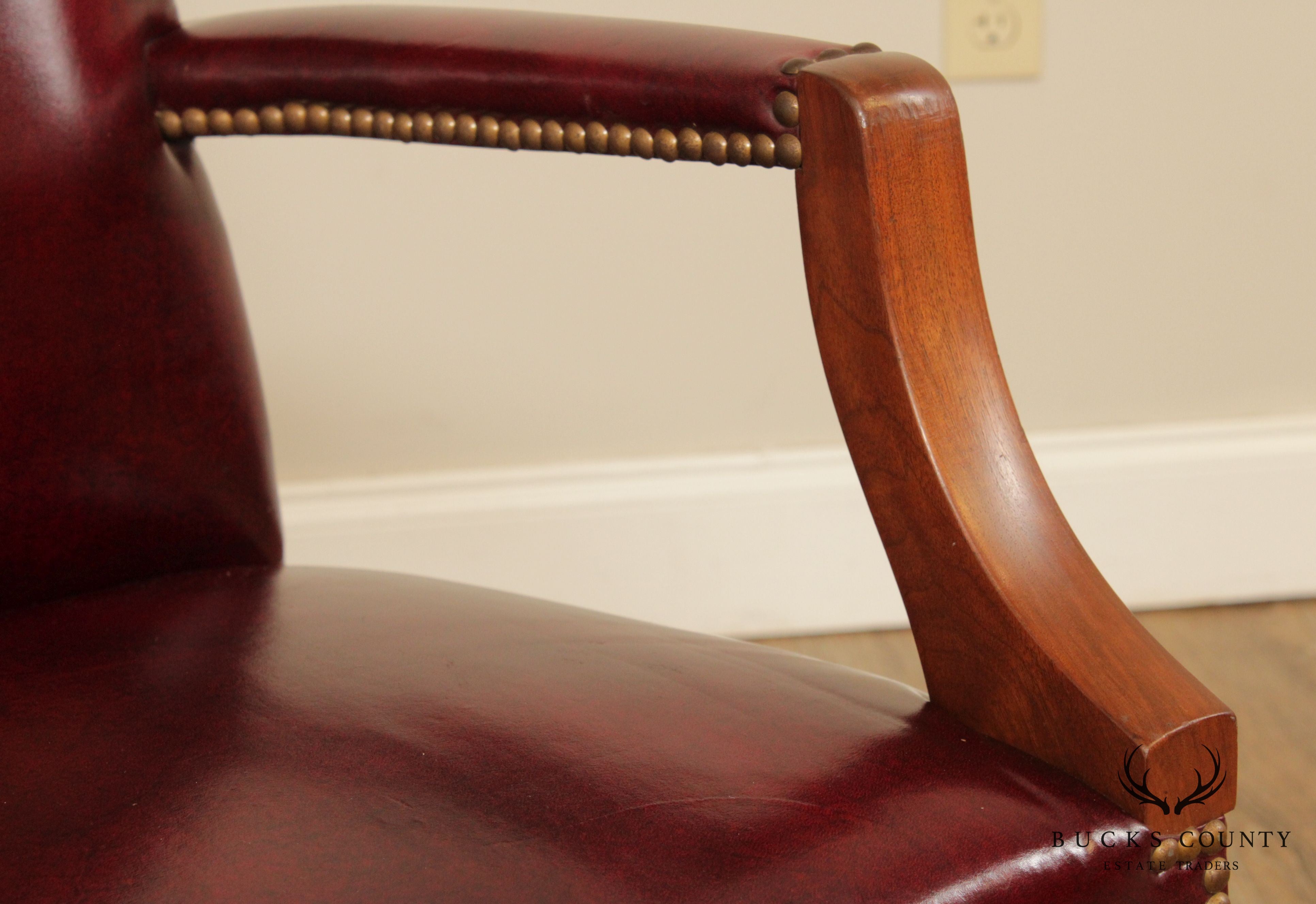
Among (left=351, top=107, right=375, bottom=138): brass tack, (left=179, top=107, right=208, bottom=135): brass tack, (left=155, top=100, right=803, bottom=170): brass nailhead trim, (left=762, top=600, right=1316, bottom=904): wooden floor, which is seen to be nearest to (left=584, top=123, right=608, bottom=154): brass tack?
(left=155, top=100, right=803, bottom=170): brass nailhead trim

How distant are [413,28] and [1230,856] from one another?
816 millimetres

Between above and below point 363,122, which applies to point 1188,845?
below

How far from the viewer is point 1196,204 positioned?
1.27 metres

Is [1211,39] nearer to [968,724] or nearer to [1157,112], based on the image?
[1157,112]

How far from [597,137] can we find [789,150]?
81 mm

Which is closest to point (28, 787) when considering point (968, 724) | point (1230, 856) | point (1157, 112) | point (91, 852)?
point (91, 852)

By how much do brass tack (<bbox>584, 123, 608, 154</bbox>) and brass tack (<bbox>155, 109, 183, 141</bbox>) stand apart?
24cm

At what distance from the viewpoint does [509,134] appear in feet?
1.56

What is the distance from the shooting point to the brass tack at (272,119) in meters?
0.54

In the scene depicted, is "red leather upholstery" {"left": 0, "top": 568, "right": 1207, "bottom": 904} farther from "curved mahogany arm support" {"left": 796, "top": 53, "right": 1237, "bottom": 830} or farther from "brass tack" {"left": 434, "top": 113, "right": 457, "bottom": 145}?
"brass tack" {"left": 434, "top": 113, "right": 457, "bottom": 145}

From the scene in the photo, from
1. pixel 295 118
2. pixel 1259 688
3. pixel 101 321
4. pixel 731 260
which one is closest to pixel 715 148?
pixel 295 118

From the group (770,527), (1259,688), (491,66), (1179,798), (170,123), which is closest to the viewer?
(1179,798)

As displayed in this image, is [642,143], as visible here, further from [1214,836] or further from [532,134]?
[1214,836]

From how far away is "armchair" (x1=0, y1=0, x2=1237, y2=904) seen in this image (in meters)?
0.35
